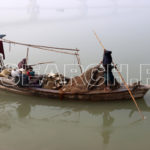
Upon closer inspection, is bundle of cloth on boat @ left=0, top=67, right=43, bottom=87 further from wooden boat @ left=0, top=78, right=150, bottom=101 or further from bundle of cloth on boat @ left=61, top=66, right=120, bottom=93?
bundle of cloth on boat @ left=61, top=66, right=120, bottom=93

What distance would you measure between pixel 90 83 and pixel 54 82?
123 cm

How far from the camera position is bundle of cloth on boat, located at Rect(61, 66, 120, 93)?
17.9ft

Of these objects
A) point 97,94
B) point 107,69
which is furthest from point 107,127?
point 107,69

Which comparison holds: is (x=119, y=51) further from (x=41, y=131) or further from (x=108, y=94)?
(x=41, y=131)

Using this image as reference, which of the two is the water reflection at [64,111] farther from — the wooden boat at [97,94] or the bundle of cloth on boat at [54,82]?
the bundle of cloth on boat at [54,82]

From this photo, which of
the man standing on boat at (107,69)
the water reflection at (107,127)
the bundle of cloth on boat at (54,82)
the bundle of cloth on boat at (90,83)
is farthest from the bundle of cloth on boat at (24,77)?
the water reflection at (107,127)

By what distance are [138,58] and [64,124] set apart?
21.6ft

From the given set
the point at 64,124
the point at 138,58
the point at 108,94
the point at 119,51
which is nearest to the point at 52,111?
the point at 64,124

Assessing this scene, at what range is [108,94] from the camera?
5281mm

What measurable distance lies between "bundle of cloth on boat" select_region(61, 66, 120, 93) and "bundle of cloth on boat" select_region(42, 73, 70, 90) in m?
0.25

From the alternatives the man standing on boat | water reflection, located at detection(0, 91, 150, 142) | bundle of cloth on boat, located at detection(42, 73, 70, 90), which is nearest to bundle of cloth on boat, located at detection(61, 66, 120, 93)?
the man standing on boat

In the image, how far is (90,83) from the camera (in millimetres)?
5469

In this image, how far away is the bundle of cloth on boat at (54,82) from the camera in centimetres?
578

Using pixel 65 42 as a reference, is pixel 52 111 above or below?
below
